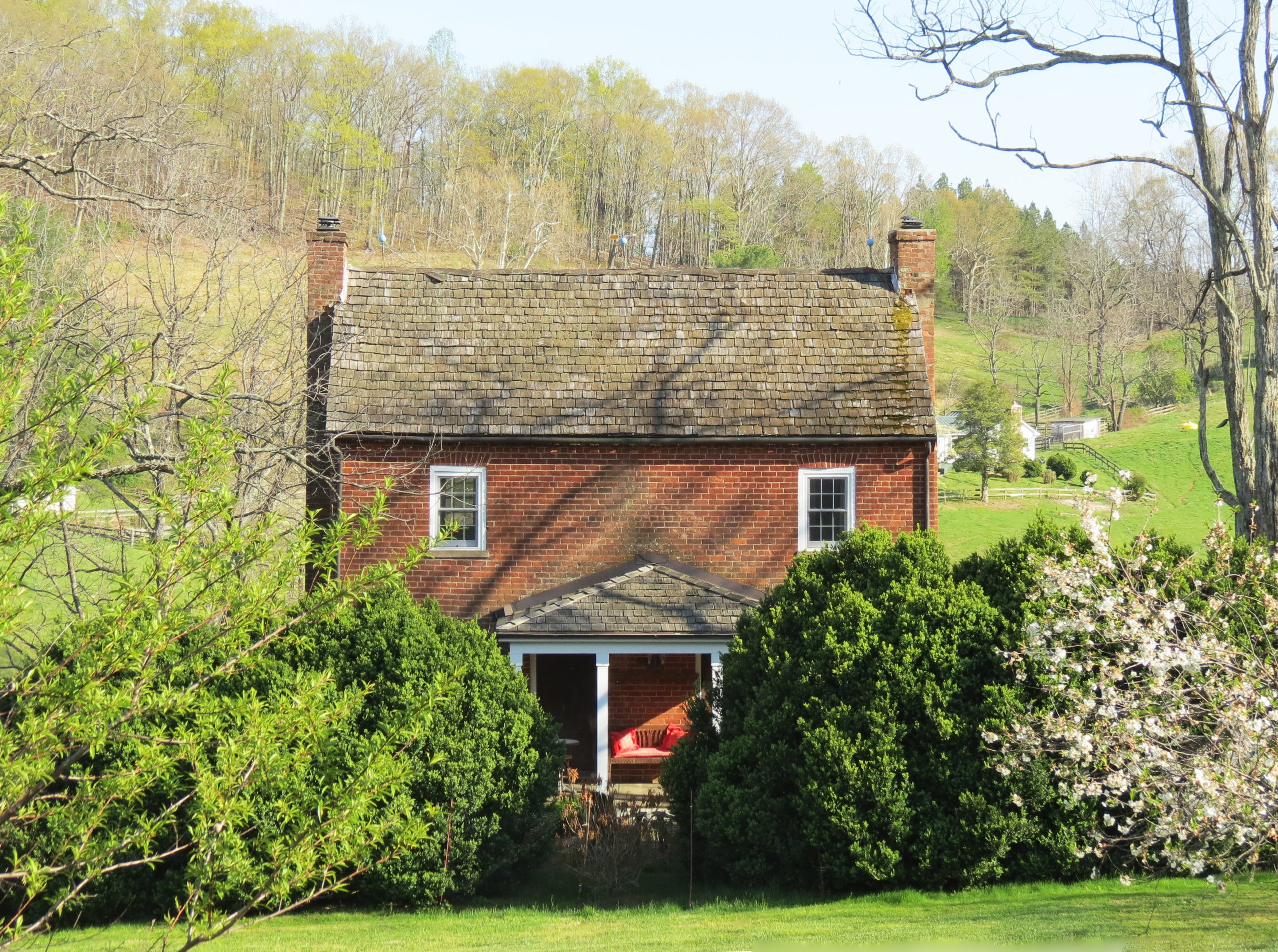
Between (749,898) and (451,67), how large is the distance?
76566 millimetres

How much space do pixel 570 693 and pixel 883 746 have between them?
27.6 feet

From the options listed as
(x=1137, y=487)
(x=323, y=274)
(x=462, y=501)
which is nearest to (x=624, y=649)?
(x=462, y=501)

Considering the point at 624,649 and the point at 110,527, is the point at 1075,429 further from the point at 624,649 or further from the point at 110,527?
the point at 110,527

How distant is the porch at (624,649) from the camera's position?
16.1m

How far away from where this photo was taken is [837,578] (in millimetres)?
12242

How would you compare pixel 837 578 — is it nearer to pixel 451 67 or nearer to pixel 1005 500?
pixel 1005 500

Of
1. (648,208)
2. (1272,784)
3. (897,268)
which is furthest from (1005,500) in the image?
(648,208)

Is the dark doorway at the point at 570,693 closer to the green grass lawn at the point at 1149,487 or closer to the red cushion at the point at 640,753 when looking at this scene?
the red cushion at the point at 640,753

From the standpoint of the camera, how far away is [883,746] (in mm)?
10844

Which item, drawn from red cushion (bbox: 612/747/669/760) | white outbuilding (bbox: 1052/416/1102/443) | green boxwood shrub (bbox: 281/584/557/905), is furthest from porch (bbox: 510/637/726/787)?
white outbuilding (bbox: 1052/416/1102/443)

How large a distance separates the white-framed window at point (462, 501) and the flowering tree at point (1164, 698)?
954cm

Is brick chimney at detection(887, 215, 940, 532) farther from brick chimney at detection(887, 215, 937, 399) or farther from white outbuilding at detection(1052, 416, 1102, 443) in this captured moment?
white outbuilding at detection(1052, 416, 1102, 443)

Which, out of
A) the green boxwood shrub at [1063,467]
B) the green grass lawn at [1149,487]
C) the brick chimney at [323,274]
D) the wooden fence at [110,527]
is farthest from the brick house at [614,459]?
the green boxwood shrub at [1063,467]

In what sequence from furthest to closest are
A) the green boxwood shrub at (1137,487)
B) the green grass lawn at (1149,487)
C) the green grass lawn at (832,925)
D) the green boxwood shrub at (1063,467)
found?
the green boxwood shrub at (1063,467) < the green boxwood shrub at (1137,487) < the green grass lawn at (1149,487) < the green grass lawn at (832,925)
